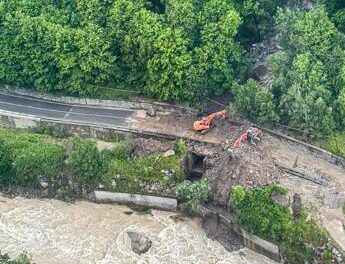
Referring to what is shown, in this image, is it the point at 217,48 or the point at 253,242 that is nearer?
the point at 253,242

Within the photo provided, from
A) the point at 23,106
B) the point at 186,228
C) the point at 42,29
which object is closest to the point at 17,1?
the point at 42,29

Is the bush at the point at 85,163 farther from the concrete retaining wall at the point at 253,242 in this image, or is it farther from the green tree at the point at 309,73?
the green tree at the point at 309,73

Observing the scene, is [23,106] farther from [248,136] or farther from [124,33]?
[248,136]

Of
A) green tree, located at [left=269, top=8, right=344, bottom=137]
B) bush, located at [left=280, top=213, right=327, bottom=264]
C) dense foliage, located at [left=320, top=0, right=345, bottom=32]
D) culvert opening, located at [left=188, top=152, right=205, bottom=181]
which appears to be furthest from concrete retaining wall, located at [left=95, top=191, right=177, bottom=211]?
dense foliage, located at [left=320, top=0, right=345, bottom=32]

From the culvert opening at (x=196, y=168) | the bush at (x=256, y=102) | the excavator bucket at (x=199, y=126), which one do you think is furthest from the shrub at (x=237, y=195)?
the excavator bucket at (x=199, y=126)

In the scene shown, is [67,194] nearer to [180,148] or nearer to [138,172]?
[138,172]

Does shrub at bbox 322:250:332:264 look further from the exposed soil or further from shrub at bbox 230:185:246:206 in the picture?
shrub at bbox 230:185:246:206

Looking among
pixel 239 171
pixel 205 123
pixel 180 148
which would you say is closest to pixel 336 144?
pixel 239 171
